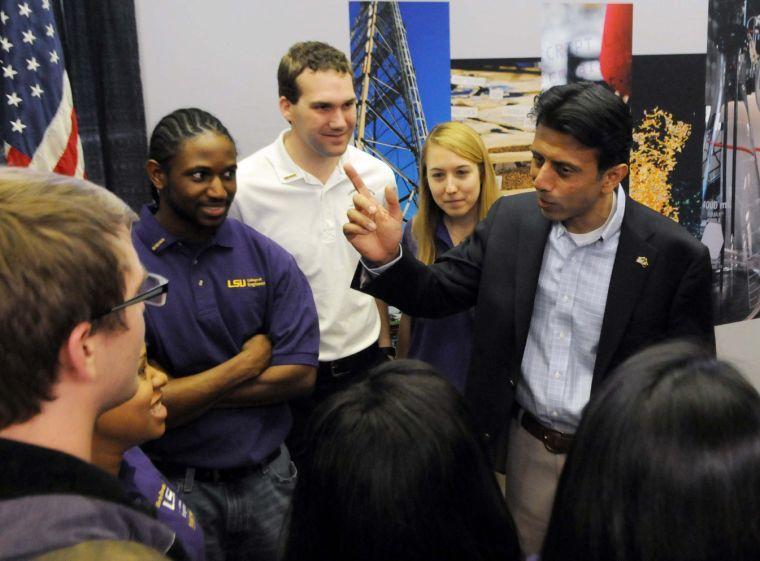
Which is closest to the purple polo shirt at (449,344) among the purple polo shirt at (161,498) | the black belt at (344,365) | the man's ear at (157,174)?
the black belt at (344,365)

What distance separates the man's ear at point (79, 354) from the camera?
2.64 ft

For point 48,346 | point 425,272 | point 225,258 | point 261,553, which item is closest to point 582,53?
point 425,272

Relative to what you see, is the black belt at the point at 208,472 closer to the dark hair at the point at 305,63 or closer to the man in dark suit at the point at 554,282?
the man in dark suit at the point at 554,282

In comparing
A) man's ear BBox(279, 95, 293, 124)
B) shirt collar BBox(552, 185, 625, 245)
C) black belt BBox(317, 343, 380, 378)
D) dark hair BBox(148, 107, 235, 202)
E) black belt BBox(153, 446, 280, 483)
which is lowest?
black belt BBox(153, 446, 280, 483)

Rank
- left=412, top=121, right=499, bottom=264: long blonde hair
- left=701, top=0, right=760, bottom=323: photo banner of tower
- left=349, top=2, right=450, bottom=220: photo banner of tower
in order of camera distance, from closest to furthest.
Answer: left=412, top=121, right=499, bottom=264: long blonde hair, left=349, top=2, right=450, bottom=220: photo banner of tower, left=701, top=0, right=760, bottom=323: photo banner of tower

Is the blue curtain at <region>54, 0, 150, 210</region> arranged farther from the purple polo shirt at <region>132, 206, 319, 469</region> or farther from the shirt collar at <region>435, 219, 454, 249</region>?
the shirt collar at <region>435, 219, 454, 249</region>

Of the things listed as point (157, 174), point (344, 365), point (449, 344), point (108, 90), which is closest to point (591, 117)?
point (449, 344)

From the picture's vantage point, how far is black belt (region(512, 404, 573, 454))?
1.92 metres

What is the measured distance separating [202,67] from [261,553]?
191 cm

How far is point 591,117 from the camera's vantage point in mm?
1817

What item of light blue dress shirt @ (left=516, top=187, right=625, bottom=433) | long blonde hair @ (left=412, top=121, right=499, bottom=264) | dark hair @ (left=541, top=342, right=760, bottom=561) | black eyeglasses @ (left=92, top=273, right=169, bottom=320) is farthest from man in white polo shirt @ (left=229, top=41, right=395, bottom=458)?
dark hair @ (left=541, top=342, right=760, bottom=561)

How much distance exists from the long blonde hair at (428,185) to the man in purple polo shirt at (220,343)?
0.68 meters

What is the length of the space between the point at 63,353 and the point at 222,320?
1.05 m

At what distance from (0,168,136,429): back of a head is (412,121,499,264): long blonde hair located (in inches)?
68.9
